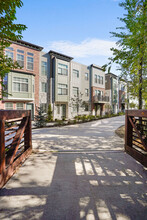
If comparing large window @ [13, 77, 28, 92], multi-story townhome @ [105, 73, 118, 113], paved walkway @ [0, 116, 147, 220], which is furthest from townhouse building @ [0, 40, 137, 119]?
paved walkway @ [0, 116, 147, 220]

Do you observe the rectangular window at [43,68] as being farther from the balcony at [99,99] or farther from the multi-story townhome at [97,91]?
the balcony at [99,99]

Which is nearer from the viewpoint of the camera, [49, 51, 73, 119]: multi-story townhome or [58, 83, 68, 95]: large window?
[49, 51, 73, 119]: multi-story townhome

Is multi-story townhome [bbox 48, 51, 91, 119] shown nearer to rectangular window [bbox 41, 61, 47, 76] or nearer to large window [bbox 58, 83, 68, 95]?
large window [bbox 58, 83, 68, 95]

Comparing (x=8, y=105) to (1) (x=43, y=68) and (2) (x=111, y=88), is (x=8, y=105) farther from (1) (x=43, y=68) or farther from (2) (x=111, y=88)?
(2) (x=111, y=88)

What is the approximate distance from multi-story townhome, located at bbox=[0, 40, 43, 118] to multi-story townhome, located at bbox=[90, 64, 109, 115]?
1258cm

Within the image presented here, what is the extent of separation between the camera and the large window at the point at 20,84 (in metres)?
16.9

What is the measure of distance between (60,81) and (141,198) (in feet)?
68.1

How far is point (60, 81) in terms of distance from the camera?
71.6 ft

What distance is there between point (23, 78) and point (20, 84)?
0.97 metres

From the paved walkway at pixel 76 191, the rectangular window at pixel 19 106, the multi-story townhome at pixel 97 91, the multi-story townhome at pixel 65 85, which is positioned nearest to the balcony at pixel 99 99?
the multi-story townhome at pixel 97 91

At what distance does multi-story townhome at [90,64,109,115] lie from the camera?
2725 cm

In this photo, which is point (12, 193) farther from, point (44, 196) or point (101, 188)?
point (101, 188)

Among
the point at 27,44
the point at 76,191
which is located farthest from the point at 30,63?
the point at 76,191

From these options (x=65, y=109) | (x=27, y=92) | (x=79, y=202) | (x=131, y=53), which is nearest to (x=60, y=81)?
(x=65, y=109)
